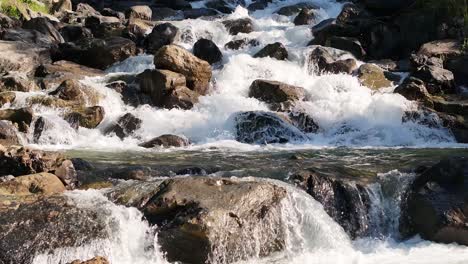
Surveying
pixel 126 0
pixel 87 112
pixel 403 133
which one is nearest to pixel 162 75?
pixel 87 112

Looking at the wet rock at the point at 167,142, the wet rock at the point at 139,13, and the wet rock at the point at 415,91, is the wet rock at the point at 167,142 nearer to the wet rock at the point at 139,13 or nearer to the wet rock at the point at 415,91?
the wet rock at the point at 415,91

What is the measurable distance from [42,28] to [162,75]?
7.69 m

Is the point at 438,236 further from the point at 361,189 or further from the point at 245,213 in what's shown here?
the point at 245,213

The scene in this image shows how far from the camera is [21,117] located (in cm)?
1245

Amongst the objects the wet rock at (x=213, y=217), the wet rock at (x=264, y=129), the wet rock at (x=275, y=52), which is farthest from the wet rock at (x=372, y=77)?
the wet rock at (x=213, y=217)

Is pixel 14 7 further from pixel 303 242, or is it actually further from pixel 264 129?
pixel 303 242

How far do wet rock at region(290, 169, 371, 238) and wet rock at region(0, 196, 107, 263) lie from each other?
271 cm

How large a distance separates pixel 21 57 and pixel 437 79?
38.0 feet

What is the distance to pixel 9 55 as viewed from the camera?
16.8 m

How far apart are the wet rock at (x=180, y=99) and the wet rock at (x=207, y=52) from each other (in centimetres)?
345

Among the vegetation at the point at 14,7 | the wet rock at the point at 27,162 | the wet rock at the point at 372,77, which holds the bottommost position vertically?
the wet rock at the point at 27,162

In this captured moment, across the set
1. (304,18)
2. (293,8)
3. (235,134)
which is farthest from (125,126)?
(293,8)

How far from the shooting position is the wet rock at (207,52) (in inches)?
713

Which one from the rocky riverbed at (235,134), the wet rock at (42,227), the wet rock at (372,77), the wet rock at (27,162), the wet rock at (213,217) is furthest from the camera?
the wet rock at (372,77)
